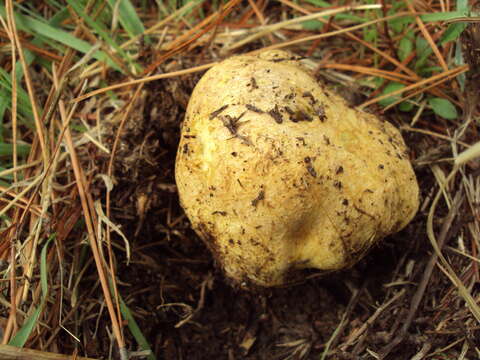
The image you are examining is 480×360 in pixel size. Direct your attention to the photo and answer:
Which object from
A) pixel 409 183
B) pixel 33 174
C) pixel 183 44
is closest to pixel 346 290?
pixel 409 183

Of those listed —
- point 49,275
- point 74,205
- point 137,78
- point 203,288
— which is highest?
point 137,78

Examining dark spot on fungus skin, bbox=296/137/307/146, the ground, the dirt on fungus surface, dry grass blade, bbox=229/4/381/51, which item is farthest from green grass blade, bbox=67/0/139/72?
dark spot on fungus skin, bbox=296/137/307/146

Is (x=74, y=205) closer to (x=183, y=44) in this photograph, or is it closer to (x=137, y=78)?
(x=137, y=78)

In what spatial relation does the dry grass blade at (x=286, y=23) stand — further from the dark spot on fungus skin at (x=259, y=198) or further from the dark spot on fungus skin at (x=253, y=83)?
the dark spot on fungus skin at (x=259, y=198)

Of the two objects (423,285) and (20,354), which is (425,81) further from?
(20,354)

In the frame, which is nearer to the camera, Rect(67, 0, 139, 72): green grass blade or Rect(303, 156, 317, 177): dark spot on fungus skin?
Rect(303, 156, 317, 177): dark spot on fungus skin

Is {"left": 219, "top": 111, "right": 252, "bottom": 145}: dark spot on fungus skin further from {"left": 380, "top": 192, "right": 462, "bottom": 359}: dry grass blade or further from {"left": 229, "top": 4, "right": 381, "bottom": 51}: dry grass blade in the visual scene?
{"left": 380, "top": 192, "right": 462, "bottom": 359}: dry grass blade

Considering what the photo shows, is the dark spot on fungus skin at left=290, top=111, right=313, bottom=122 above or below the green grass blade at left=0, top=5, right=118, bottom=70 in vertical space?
below
